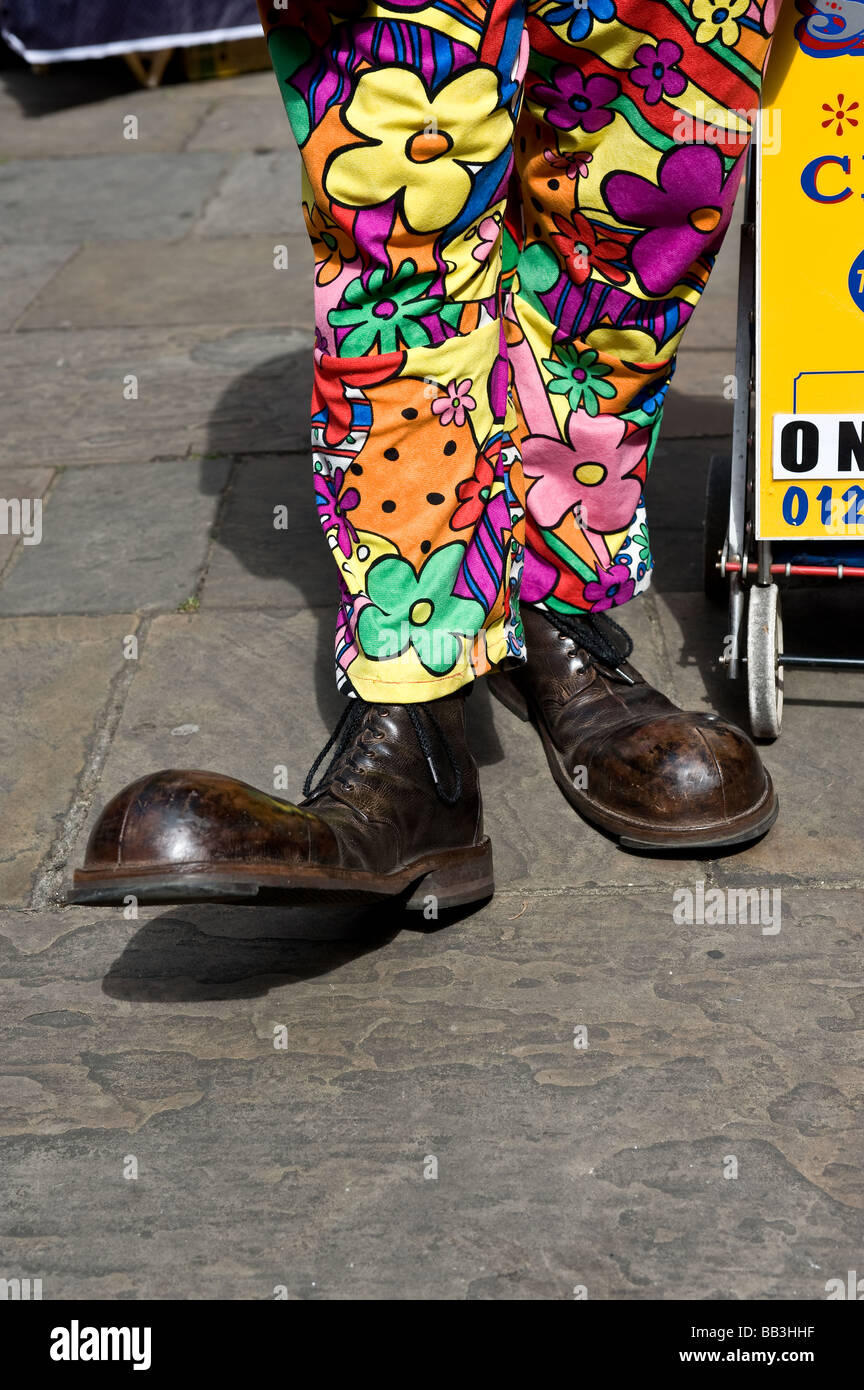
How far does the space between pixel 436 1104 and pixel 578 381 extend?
0.92 meters

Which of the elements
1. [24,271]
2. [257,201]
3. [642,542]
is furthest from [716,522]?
[257,201]

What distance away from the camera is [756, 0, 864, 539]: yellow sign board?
1.78m

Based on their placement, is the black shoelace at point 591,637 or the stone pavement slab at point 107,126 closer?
the black shoelace at point 591,637

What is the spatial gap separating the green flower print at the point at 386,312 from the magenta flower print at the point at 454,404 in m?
0.06

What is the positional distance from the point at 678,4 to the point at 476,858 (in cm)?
100

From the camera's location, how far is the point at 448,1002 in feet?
5.20

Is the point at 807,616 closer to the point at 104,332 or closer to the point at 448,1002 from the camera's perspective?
the point at 448,1002

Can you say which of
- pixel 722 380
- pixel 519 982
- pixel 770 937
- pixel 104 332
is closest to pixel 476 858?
pixel 519 982

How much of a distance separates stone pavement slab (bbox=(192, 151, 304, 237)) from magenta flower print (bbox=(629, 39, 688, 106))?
2.98 m

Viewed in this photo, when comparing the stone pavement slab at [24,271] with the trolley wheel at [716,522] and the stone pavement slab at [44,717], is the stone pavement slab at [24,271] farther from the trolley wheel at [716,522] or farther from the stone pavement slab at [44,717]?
the trolley wheel at [716,522]

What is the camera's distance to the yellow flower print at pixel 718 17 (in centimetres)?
157

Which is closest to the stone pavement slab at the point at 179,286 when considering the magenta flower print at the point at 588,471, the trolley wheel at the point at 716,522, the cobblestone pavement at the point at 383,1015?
the cobblestone pavement at the point at 383,1015

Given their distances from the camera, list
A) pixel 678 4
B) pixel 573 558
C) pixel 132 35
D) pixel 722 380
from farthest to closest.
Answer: pixel 132 35, pixel 722 380, pixel 573 558, pixel 678 4

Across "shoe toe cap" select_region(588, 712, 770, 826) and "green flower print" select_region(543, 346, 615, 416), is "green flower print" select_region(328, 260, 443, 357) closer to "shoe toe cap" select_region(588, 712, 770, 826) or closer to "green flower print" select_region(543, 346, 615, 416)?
"green flower print" select_region(543, 346, 615, 416)
